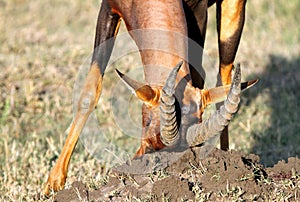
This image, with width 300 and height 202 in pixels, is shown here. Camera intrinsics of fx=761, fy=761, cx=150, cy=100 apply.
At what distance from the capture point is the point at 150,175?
4.83 m

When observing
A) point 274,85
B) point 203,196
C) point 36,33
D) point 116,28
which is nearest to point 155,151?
point 203,196

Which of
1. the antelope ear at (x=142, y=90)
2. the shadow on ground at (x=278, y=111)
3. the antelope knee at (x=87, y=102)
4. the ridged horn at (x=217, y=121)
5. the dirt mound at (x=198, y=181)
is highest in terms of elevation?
the antelope ear at (x=142, y=90)

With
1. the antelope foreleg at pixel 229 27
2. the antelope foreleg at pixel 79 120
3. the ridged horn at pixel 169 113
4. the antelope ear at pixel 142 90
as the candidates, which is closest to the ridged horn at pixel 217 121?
the ridged horn at pixel 169 113

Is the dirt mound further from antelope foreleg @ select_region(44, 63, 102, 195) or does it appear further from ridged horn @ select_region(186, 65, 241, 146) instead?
antelope foreleg @ select_region(44, 63, 102, 195)

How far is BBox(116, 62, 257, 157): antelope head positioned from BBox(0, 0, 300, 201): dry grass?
2.01 ft

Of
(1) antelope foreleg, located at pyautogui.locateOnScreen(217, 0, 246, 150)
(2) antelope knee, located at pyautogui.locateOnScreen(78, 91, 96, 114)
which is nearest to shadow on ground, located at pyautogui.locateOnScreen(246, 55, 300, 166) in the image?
(1) antelope foreleg, located at pyautogui.locateOnScreen(217, 0, 246, 150)

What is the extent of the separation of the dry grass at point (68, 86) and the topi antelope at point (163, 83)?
632 millimetres

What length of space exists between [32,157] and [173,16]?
2.46 m

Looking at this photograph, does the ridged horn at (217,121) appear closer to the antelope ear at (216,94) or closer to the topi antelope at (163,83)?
the topi antelope at (163,83)

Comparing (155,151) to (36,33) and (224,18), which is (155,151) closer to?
(224,18)

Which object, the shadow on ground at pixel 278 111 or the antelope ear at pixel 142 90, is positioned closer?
the antelope ear at pixel 142 90

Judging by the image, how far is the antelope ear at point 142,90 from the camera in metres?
4.55

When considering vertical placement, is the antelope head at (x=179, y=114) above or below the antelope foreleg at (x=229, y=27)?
below

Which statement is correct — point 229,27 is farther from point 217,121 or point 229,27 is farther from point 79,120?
point 217,121
